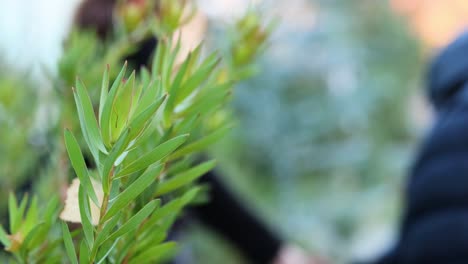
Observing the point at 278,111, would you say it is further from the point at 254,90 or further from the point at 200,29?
the point at 200,29

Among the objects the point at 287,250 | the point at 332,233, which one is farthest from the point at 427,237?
the point at 332,233

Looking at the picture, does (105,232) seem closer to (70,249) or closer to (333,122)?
(70,249)

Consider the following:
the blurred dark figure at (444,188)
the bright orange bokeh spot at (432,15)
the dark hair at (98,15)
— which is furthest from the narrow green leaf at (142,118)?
the bright orange bokeh spot at (432,15)

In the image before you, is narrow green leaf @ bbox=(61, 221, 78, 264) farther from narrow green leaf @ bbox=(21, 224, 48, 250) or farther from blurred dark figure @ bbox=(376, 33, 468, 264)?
blurred dark figure @ bbox=(376, 33, 468, 264)

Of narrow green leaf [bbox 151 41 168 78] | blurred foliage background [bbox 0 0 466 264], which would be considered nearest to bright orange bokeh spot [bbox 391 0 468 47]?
blurred foliage background [bbox 0 0 466 264]

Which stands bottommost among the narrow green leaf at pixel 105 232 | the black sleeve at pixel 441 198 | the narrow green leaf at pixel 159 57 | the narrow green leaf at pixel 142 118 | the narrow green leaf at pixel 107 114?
the black sleeve at pixel 441 198

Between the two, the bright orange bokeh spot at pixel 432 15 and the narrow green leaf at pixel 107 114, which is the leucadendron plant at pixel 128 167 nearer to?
the narrow green leaf at pixel 107 114
